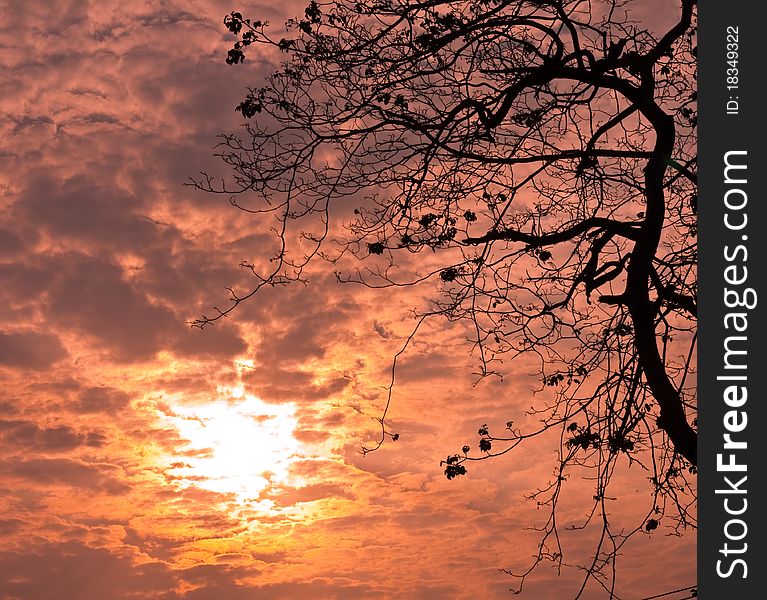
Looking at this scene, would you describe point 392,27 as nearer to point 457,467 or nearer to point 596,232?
point 596,232

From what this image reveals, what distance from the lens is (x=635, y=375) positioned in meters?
9.21

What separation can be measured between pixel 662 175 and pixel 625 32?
139 cm

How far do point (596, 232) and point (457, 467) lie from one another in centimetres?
259

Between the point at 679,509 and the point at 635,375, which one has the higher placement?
the point at 635,375

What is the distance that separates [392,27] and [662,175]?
9.31 feet

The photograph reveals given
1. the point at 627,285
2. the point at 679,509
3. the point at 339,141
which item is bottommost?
the point at 679,509
